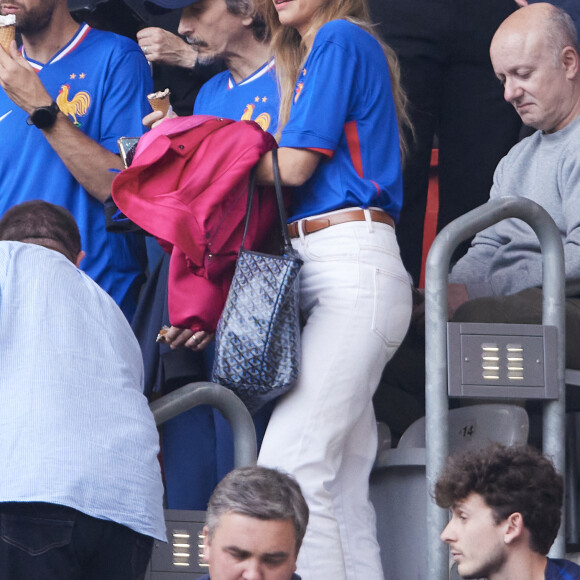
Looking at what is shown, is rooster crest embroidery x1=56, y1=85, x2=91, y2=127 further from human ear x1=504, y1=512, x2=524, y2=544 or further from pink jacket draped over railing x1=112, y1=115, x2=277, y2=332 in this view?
human ear x1=504, y1=512, x2=524, y2=544

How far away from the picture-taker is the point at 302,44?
13.5 ft

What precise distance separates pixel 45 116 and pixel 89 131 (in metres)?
0.29

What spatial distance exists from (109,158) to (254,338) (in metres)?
1.18

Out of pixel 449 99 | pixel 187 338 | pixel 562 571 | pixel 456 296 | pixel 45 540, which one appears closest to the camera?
pixel 45 540

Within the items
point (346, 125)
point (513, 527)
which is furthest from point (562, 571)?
point (346, 125)

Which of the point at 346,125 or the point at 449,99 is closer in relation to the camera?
the point at 346,125

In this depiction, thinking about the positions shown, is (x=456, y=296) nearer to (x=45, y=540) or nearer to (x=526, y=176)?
(x=526, y=176)

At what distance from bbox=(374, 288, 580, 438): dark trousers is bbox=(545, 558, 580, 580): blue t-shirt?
862 mm

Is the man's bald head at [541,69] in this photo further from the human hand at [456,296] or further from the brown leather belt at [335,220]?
the brown leather belt at [335,220]

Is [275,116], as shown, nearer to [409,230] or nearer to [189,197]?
[189,197]

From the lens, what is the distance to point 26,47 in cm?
489

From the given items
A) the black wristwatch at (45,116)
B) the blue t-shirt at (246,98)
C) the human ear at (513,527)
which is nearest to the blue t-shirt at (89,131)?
the black wristwatch at (45,116)

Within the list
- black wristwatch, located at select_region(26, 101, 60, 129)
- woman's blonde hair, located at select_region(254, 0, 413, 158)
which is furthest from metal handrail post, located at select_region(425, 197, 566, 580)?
black wristwatch, located at select_region(26, 101, 60, 129)

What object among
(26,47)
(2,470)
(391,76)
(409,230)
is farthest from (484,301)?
(26,47)
